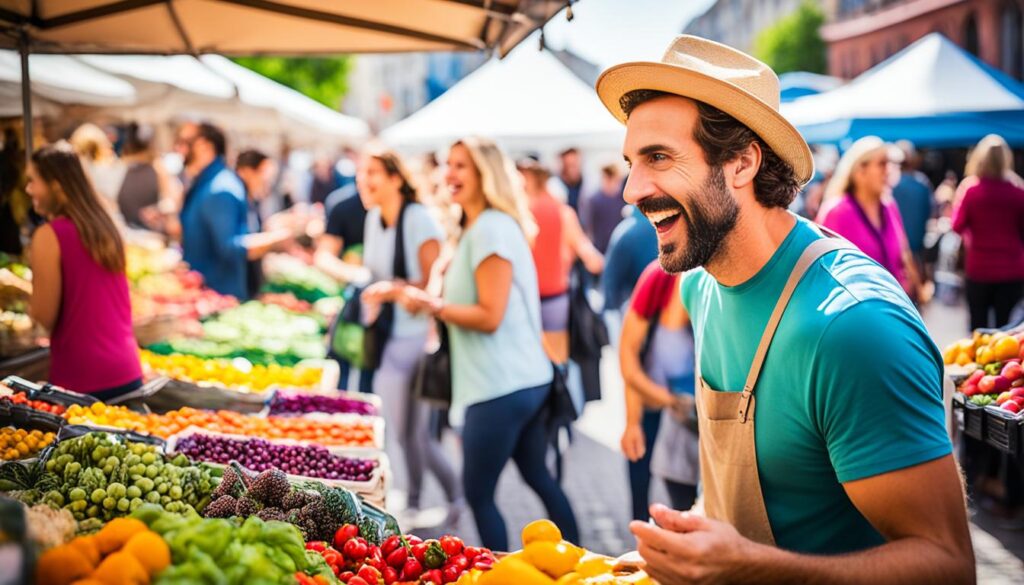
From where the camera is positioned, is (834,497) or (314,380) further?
(314,380)

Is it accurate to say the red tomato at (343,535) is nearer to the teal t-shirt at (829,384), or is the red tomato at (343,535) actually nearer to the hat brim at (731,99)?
the teal t-shirt at (829,384)

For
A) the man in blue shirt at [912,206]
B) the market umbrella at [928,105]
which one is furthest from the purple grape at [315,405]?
the man in blue shirt at [912,206]

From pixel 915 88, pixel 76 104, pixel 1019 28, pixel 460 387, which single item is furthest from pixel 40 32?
pixel 1019 28

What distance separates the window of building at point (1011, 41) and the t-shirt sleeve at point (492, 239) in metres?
32.0

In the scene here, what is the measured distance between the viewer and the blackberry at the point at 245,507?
2768 mm

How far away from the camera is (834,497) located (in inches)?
80.6

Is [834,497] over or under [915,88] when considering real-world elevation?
under

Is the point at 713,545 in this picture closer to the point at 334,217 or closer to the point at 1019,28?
the point at 334,217

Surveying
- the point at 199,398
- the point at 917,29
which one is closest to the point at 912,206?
the point at 199,398

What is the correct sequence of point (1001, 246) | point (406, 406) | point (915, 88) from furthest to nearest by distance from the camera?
point (915, 88), point (1001, 246), point (406, 406)

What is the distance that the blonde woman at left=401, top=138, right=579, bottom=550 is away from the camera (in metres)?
4.39

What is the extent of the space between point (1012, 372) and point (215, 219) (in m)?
5.47

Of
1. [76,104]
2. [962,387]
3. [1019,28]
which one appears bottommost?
[962,387]

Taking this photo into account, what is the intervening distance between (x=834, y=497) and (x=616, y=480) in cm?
482
